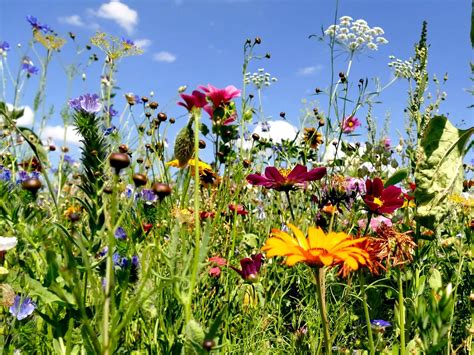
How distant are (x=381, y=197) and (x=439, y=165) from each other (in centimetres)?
18

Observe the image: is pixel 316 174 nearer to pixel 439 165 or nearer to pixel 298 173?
pixel 298 173

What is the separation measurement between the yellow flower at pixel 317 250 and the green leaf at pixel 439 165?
32cm

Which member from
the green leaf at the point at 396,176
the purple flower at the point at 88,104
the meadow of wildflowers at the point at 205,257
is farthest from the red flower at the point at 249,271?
the purple flower at the point at 88,104

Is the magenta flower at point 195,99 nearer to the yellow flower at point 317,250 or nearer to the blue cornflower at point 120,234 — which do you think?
the yellow flower at point 317,250

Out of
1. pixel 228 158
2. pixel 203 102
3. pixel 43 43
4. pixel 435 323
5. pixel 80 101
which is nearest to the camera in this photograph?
pixel 435 323

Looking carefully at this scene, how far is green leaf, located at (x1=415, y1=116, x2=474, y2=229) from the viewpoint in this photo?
1.24 meters

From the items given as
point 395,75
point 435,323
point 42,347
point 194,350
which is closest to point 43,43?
point 395,75

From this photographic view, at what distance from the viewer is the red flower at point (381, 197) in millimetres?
1247

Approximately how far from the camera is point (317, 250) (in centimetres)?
96

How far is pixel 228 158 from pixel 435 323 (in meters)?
1.26

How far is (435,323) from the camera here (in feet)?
2.79

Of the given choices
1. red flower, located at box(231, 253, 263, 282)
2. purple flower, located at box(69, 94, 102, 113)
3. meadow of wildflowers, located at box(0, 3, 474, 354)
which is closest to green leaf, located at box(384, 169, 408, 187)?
meadow of wildflowers, located at box(0, 3, 474, 354)

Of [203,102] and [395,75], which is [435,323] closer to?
[203,102]

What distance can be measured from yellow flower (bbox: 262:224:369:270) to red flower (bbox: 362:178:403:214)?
8.7 inches
